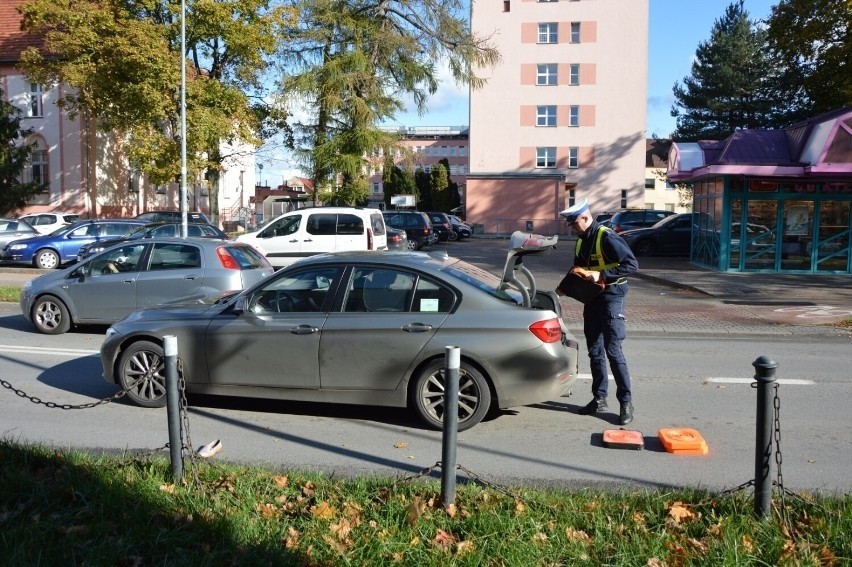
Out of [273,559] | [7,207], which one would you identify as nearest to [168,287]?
[273,559]

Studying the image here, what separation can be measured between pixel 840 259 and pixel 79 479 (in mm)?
22194

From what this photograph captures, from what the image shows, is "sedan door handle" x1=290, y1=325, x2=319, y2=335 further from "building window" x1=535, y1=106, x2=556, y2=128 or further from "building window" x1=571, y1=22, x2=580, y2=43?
"building window" x1=571, y1=22, x2=580, y2=43

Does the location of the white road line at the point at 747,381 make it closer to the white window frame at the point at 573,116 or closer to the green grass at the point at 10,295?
the green grass at the point at 10,295

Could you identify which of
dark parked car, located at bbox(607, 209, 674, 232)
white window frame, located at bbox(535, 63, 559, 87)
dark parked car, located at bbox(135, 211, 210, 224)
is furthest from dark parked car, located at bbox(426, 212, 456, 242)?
white window frame, located at bbox(535, 63, 559, 87)

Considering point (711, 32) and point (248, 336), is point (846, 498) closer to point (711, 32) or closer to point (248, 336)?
point (248, 336)

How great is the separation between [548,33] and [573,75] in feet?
10.8

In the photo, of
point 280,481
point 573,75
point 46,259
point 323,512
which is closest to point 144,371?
point 280,481

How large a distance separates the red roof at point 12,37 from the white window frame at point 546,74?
100.0 ft

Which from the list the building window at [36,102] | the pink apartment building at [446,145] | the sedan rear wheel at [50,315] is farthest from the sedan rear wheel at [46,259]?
the pink apartment building at [446,145]

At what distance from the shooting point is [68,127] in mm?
42344

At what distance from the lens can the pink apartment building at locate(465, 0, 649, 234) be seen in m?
53.7

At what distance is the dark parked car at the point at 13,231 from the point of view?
25.6m

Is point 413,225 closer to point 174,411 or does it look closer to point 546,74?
point 546,74

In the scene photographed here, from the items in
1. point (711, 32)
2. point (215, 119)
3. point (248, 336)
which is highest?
point (711, 32)
